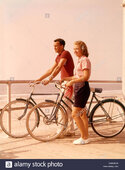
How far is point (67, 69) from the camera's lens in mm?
3707

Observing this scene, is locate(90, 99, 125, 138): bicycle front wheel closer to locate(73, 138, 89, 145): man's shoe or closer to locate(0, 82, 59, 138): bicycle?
locate(73, 138, 89, 145): man's shoe

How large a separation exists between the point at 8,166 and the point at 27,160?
22cm

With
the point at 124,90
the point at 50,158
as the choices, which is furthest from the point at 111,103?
the point at 50,158

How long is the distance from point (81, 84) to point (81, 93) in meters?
0.10

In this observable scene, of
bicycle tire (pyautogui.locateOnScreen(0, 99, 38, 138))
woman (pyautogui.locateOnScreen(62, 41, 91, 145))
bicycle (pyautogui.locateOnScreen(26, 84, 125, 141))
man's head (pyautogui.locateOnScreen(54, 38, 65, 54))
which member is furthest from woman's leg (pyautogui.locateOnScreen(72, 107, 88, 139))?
man's head (pyautogui.locateOnScreen(54, 38, 65, 54))

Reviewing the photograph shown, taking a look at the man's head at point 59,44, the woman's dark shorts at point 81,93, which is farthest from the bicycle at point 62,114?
the man's head at point 59,44

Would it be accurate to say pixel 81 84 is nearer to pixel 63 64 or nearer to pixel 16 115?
pixel 63 64

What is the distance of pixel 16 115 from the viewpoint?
3.84 m

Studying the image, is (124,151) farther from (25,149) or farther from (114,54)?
(114,54)

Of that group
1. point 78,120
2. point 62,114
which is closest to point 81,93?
point 78,120

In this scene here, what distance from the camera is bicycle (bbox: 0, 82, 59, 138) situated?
3.70 meters

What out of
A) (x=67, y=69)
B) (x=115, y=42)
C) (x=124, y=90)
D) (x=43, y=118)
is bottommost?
(x=43, y=118)

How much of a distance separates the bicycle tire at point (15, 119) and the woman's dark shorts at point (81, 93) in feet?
1.85

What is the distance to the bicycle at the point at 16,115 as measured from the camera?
12.1 ft
